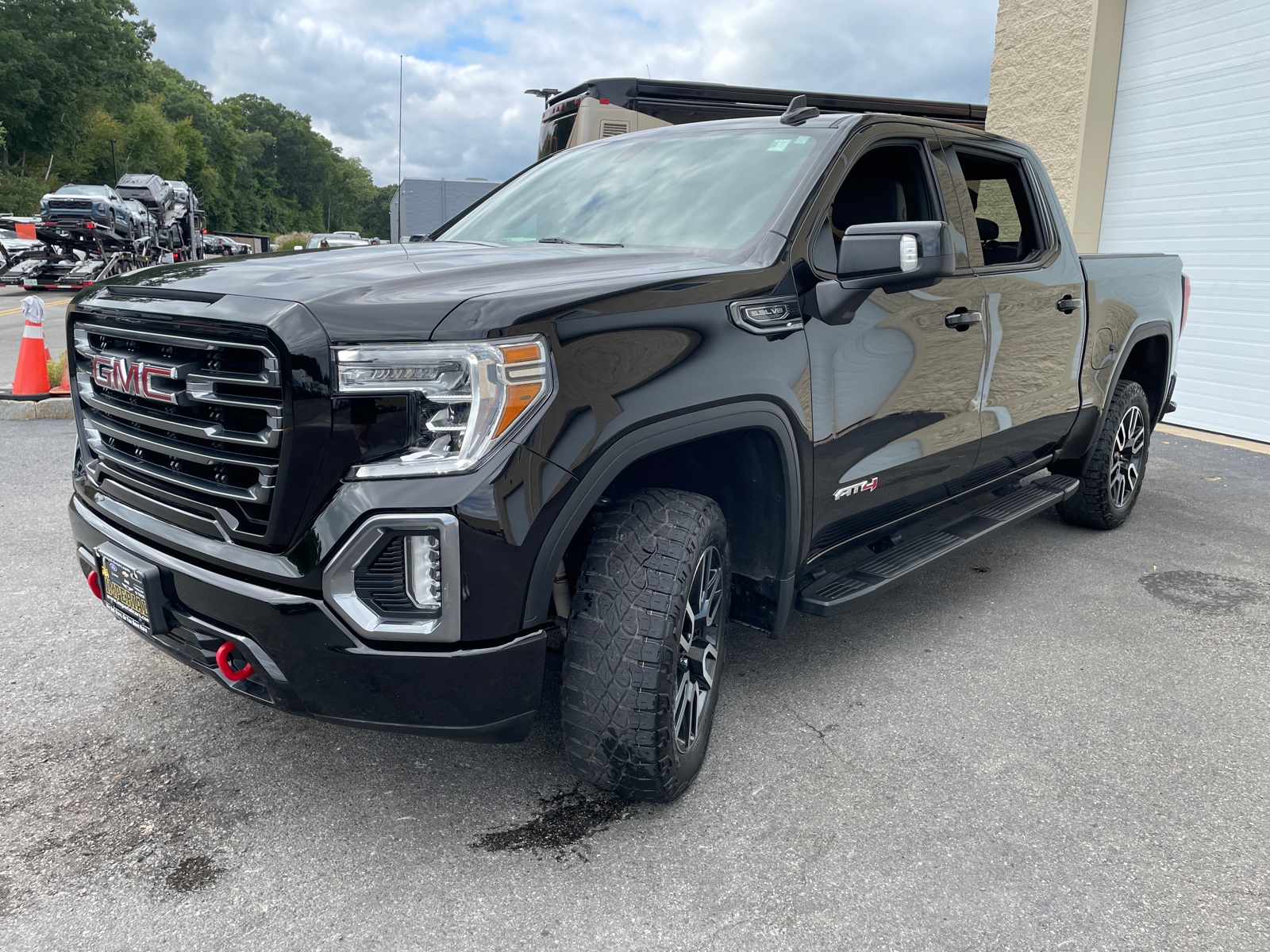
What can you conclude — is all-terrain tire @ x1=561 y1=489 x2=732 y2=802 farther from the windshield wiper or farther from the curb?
the curb

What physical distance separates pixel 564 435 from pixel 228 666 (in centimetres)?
94

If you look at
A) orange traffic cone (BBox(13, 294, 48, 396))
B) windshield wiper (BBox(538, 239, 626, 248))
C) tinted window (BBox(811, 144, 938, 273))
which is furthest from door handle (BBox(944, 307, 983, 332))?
orange traffic cone (BBox(13, 294, 48, 396))

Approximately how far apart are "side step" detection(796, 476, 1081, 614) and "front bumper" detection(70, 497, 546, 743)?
1149 millimetres

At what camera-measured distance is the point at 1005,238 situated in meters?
4.14

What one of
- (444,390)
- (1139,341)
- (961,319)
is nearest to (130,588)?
(444,390)

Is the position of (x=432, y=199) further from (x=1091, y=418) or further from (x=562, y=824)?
(x=562, y=824)

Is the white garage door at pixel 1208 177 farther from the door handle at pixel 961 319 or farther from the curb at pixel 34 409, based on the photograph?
the curb at pixel 34 409

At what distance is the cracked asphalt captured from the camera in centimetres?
209

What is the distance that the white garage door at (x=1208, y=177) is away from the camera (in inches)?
314

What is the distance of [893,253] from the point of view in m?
2.63

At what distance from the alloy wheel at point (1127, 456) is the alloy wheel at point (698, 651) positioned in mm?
3124

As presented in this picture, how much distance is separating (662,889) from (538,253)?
5.62 feet

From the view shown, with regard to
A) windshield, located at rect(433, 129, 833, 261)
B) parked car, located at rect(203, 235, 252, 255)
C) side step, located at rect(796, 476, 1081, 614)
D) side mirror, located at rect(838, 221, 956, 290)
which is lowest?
side step, located at rect(796, 476, 1081, 614)

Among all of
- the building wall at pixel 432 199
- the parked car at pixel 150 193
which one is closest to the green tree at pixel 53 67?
the parked car at pixel 150 193
